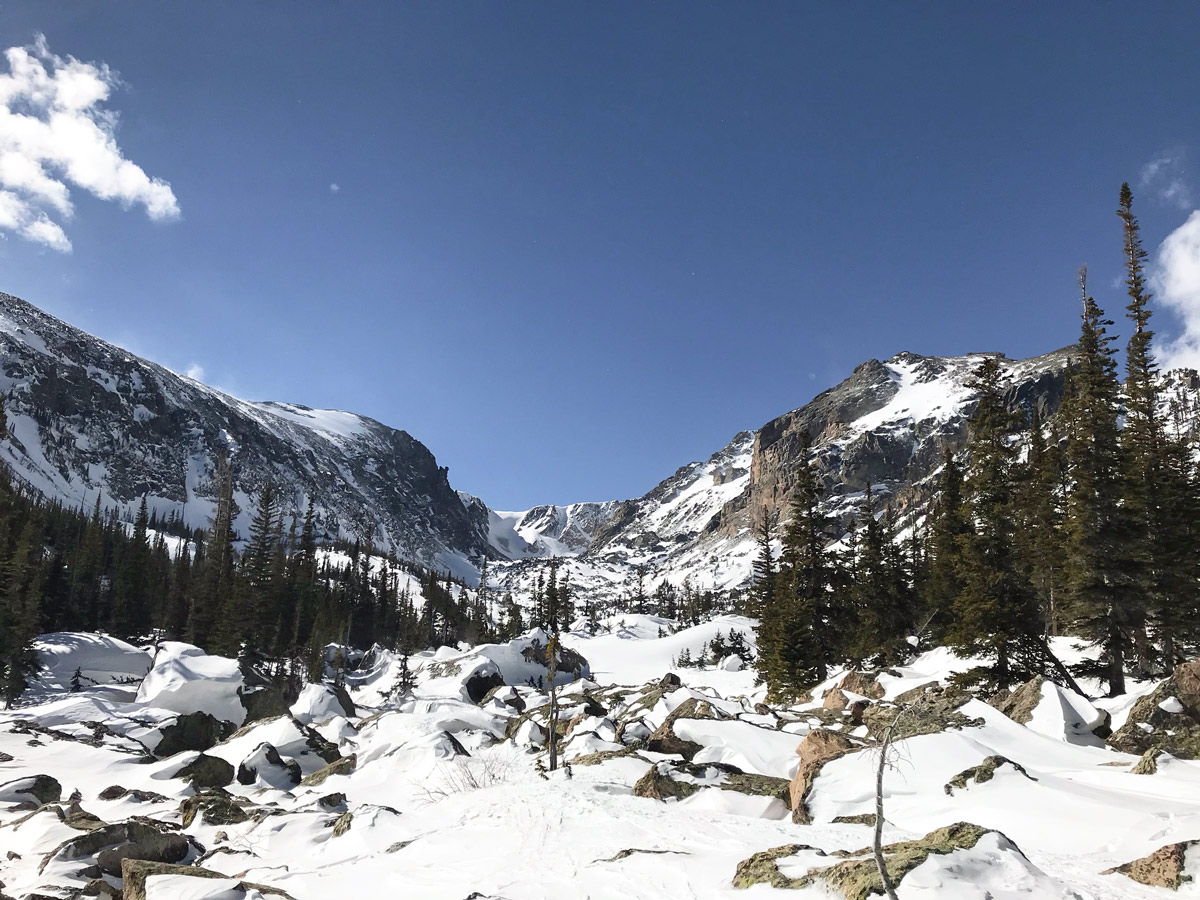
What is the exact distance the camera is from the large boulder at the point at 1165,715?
14008 millimetres

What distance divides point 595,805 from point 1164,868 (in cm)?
1081

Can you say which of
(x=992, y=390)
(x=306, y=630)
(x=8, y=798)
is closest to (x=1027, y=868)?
(x=992, y=390)

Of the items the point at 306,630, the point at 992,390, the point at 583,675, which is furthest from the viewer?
the point at 306,630

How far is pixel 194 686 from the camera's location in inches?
1607

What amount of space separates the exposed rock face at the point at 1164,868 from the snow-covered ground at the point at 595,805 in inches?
6.5

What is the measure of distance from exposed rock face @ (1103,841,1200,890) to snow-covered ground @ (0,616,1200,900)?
0.54 ft

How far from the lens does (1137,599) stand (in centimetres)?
2280

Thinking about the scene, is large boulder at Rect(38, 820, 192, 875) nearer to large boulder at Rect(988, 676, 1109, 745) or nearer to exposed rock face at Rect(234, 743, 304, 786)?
exposed rock face at Rect(234, 743, 304, 786)

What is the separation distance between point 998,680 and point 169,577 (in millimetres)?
97265

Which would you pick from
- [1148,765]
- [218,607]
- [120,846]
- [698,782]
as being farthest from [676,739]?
[218,607]

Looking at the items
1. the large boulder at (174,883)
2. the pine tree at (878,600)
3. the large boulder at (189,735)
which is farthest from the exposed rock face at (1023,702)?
the large boulder at (189,735)

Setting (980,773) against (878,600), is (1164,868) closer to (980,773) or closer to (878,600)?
(980,773)

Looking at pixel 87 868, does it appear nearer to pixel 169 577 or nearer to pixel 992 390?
pixel 992 390

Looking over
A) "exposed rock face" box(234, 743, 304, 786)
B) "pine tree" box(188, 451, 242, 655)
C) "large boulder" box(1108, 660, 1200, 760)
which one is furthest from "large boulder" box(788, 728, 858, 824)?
"pine tree" box(188, 451, 242, 655)
